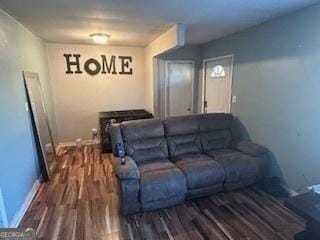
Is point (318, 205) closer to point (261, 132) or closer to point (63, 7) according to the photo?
point (261, 132)

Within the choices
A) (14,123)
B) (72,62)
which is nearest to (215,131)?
(14,123)

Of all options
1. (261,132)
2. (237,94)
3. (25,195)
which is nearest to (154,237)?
(25,195)

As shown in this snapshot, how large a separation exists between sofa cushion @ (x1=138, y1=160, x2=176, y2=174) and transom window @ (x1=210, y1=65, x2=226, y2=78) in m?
2.37

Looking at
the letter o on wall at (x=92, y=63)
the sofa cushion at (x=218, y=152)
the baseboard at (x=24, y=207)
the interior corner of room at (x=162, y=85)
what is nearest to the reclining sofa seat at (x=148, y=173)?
the sofa cushion at (x=218, y=152)

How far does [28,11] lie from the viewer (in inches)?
98.8

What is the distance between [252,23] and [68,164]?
13.2 ft

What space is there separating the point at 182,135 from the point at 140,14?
1870 millimetres

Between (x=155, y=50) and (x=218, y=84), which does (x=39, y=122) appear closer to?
(x=155, y=50)

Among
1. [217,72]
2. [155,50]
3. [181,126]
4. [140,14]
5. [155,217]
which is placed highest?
[140,14]

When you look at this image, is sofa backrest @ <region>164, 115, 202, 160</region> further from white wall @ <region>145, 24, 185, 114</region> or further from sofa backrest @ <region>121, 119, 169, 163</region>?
white wall @ <region>145, 24, 185, 114</region>

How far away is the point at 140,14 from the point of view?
2619 millimetres

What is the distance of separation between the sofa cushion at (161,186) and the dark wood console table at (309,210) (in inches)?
45.6

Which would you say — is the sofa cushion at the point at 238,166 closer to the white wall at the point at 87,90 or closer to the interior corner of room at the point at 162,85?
the interior corner of room at the point at 162,85

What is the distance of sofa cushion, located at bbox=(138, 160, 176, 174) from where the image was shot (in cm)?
276
